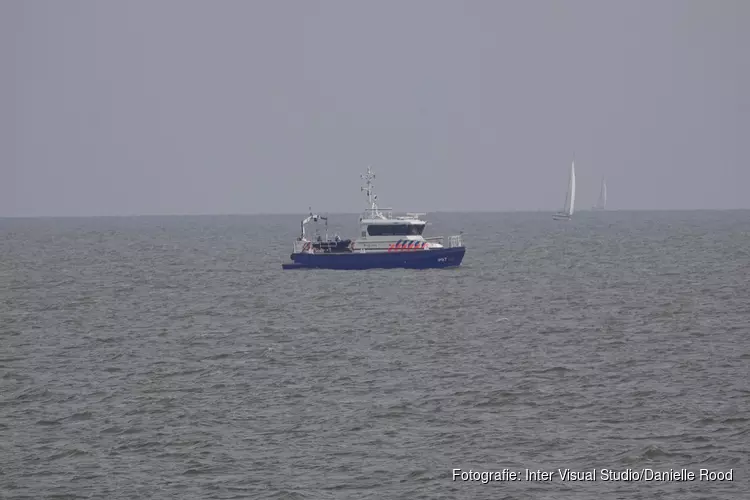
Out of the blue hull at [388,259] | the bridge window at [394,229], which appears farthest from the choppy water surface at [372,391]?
the blue hull at [388,259]

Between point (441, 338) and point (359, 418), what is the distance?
1632 cm

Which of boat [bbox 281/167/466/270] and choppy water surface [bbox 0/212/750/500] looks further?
boat [bbox 281/167/466/270]

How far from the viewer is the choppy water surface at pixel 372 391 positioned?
25.7 metres

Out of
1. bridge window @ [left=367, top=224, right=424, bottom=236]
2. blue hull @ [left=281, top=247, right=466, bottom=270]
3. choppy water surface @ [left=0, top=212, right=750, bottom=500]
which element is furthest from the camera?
blue hull @ [left=281, top=247, right=466, bottom=270]

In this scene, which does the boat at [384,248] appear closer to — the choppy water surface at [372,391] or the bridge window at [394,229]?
the bridge window at [394,229]

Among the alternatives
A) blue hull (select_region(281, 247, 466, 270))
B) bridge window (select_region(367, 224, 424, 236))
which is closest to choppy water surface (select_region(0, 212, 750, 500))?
bridge window (select_region(367, 224, 424, 236))

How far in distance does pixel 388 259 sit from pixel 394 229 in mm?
2415

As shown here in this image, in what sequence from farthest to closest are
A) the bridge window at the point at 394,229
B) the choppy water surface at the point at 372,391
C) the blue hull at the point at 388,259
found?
1. the blue hull at the point at 388,259
2. the bridge window at the point at 394,229
3. the choppy water surface at the point at 372,391

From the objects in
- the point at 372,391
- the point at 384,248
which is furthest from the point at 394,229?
the point at 372,391

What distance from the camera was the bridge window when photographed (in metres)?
79.2

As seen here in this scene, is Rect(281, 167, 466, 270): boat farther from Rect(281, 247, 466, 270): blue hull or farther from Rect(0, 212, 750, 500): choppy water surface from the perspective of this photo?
Rect(0, 212, 750, 500): choppy water surface

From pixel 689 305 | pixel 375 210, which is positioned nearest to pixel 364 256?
pixel 375 210

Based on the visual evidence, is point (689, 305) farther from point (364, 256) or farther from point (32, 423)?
point (32, 423)

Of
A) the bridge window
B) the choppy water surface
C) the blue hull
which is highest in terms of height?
the bridge window
